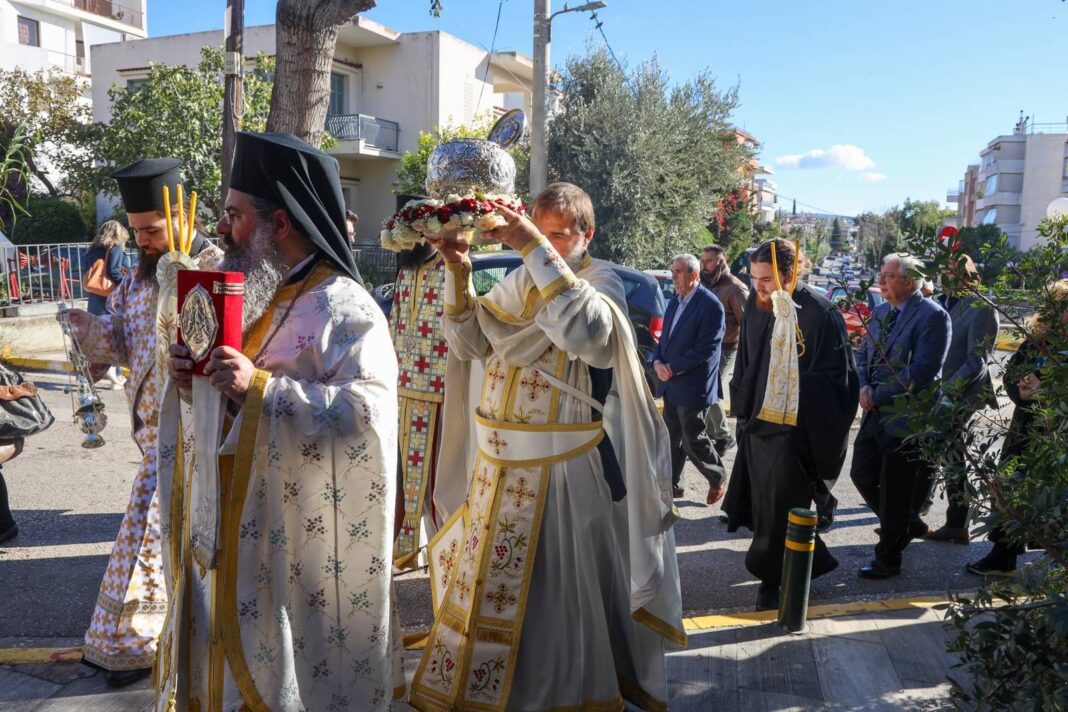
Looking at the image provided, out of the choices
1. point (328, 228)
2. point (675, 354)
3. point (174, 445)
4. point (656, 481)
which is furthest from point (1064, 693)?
point (675, 354)

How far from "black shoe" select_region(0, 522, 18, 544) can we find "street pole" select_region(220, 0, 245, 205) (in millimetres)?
4680

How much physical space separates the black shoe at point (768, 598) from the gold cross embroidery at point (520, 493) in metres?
1.99

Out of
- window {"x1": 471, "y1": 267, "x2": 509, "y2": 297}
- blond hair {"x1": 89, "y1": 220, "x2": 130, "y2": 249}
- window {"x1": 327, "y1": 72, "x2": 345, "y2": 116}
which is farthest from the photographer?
window {"x1": 327, "y1": 72, "x2": 345, "y2": 116}

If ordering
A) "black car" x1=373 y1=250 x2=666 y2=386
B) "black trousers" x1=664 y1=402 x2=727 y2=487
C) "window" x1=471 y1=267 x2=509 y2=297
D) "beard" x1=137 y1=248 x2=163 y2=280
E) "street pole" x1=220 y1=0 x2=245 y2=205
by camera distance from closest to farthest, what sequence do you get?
"beard" x1=137 y1=248 x2=163 y2=280, "black trousers" x1=664 y1=402 x2=727 y2=487, "black car" x1=373 y1=250 x2=666 y2=386, "street pole" x1=220 y1=0 x2=245 y2=205, "window" x1=471 y1=267 x2=509 y2=297

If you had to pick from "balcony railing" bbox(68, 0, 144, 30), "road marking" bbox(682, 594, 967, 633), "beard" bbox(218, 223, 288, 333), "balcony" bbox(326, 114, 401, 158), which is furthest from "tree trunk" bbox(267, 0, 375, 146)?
"balcony railing" bbox(68, 0, 144, 30)

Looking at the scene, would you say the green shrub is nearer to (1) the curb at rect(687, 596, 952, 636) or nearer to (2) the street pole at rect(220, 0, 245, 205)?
(2) the street pole at rect(220, 0, 245, 205)

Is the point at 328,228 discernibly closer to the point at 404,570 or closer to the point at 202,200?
the point at 404,570

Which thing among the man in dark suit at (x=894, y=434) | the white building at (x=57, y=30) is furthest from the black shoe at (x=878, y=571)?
the white building at (x=57, y=30)

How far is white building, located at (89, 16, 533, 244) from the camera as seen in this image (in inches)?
996

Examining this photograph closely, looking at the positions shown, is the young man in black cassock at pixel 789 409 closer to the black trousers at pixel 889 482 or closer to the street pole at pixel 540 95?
the black trousers at pixel 889 482

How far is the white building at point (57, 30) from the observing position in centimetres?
4050

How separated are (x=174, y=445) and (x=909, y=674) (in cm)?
331

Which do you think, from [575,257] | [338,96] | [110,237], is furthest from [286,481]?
[338,96]

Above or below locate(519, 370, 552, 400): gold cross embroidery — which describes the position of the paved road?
below
